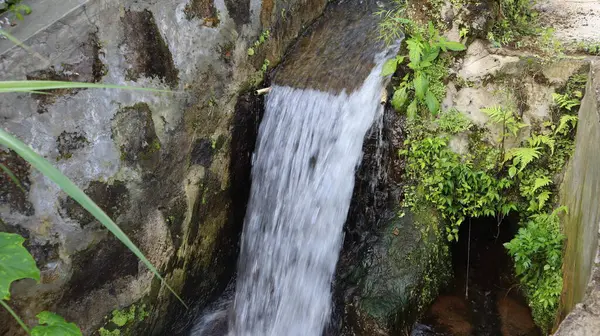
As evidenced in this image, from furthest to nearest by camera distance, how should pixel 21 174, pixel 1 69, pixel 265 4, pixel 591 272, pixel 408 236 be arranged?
pixel 265 4 < pixel 408 236 < pixel 21 174 < pixel 1 69 < pixel 591 272

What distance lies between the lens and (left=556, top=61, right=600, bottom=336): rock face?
8.14 ft

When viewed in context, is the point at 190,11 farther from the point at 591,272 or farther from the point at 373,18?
the point at 591,272

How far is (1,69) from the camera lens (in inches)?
120

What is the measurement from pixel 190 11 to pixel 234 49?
2.02ft

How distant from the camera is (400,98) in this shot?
458 centimetres

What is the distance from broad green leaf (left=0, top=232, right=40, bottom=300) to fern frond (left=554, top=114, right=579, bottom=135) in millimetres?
4065

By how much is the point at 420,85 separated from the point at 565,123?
1262 mm

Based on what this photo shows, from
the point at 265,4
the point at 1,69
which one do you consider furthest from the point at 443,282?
the point at 1,69

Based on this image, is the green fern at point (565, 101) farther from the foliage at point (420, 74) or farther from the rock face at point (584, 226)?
the foliage at point (420, 74)

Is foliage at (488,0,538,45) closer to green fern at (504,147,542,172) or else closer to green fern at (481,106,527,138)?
green fern at (481,106,527,138)

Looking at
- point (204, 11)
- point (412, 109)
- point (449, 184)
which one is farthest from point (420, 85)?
point (204, 11)

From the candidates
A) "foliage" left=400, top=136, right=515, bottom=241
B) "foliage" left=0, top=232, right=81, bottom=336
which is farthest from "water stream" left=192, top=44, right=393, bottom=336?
"foliage" left=0, top=232, right=81, bottom=336

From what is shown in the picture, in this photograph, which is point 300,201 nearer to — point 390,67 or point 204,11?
point 390,67

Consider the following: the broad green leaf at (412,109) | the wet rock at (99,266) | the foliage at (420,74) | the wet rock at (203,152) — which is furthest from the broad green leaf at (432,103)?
the wet rock at (99,266)
